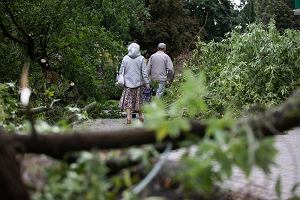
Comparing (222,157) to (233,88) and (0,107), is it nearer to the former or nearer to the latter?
(0,107)

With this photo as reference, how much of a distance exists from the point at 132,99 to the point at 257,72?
107 inches

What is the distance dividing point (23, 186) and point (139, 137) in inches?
23.4

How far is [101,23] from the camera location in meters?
15.4

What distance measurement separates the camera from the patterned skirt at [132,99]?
11863 mm

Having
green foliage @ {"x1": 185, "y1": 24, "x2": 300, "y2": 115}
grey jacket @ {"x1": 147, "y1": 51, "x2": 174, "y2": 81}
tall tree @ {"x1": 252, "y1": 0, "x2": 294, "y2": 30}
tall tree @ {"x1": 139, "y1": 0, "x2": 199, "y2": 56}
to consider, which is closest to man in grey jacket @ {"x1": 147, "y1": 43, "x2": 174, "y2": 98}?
A: grey jacket @ {"x1": 147, "y1": 51, "x2": 174, "y2": 81}

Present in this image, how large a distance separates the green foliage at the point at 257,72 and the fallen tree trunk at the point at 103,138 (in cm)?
830

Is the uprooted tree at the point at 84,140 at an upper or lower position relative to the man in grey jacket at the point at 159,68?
lower

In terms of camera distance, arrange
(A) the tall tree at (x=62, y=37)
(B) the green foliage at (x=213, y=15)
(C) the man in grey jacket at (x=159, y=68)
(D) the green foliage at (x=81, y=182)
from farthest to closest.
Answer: (B) the green foliage at (x=213, y=15), (A) the tall tree at (x=62, y=37), (C) the man in grey jacket at (x=159, y=68), (D) the green foliage at (x=81, y=182)

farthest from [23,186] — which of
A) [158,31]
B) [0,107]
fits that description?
[158,31]

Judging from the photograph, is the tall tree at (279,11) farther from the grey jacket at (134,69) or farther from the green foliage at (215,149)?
the green foliage at (215,149)

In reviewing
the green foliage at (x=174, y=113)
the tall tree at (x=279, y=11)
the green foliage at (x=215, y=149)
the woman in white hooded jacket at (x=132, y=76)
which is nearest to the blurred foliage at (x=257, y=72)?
the woman in white hooded jacket at (x=132, y=76)

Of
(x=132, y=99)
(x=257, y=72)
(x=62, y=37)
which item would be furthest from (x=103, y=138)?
(x=62, y=37)

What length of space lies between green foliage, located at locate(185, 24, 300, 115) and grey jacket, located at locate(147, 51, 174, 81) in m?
1.05

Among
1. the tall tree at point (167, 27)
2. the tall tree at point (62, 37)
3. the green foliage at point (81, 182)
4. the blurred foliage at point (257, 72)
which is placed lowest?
the green foliage at point (81, 182)
